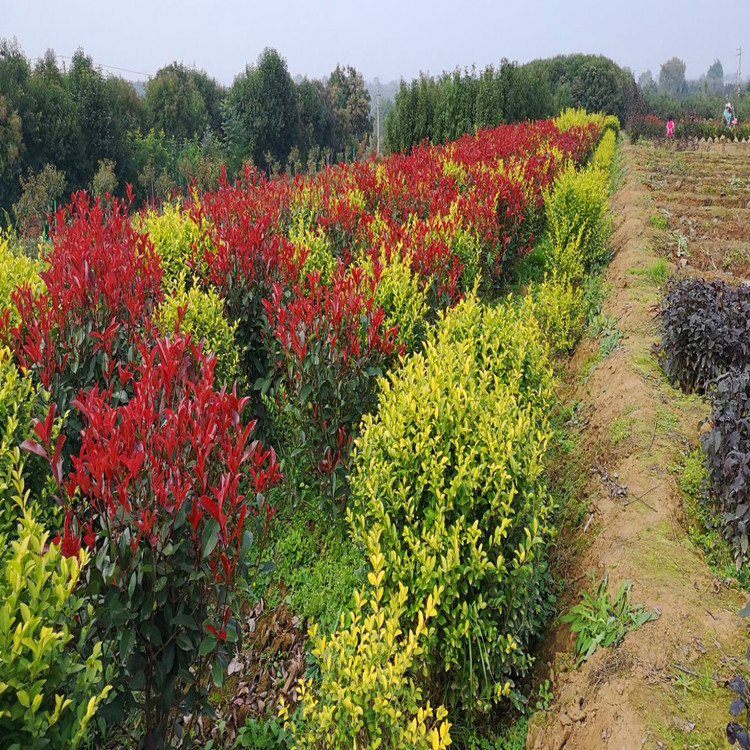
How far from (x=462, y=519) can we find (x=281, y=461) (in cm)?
127

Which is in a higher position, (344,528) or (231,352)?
(231,352)

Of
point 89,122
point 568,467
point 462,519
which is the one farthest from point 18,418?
point 89,122

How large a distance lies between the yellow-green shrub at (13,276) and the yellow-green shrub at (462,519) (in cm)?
248

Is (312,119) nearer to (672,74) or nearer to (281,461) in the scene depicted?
(281,461)

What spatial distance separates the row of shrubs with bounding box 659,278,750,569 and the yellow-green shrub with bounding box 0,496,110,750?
115 inches

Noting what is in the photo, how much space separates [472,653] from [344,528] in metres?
1.33

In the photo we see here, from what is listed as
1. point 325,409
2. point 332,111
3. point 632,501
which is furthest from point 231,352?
point 332,111

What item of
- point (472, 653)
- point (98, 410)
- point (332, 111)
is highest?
point (332, 111)

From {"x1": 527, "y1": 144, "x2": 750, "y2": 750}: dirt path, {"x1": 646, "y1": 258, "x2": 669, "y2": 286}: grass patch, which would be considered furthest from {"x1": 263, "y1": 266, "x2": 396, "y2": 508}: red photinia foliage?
{"x1": 646, "y1": 258, "x2": 669, "y2": 286}: grass patch

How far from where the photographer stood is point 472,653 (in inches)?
88.5

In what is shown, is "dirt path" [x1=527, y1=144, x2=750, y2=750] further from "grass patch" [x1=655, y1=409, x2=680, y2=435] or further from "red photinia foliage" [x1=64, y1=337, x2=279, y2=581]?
"red photinia foliage" [x1=64, y1=337, x2=279, y2=581]

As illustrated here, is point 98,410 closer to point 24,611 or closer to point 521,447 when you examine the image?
point 24,611

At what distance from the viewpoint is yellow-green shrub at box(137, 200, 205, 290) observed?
4625 millimetres

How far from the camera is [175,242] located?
485 cm
